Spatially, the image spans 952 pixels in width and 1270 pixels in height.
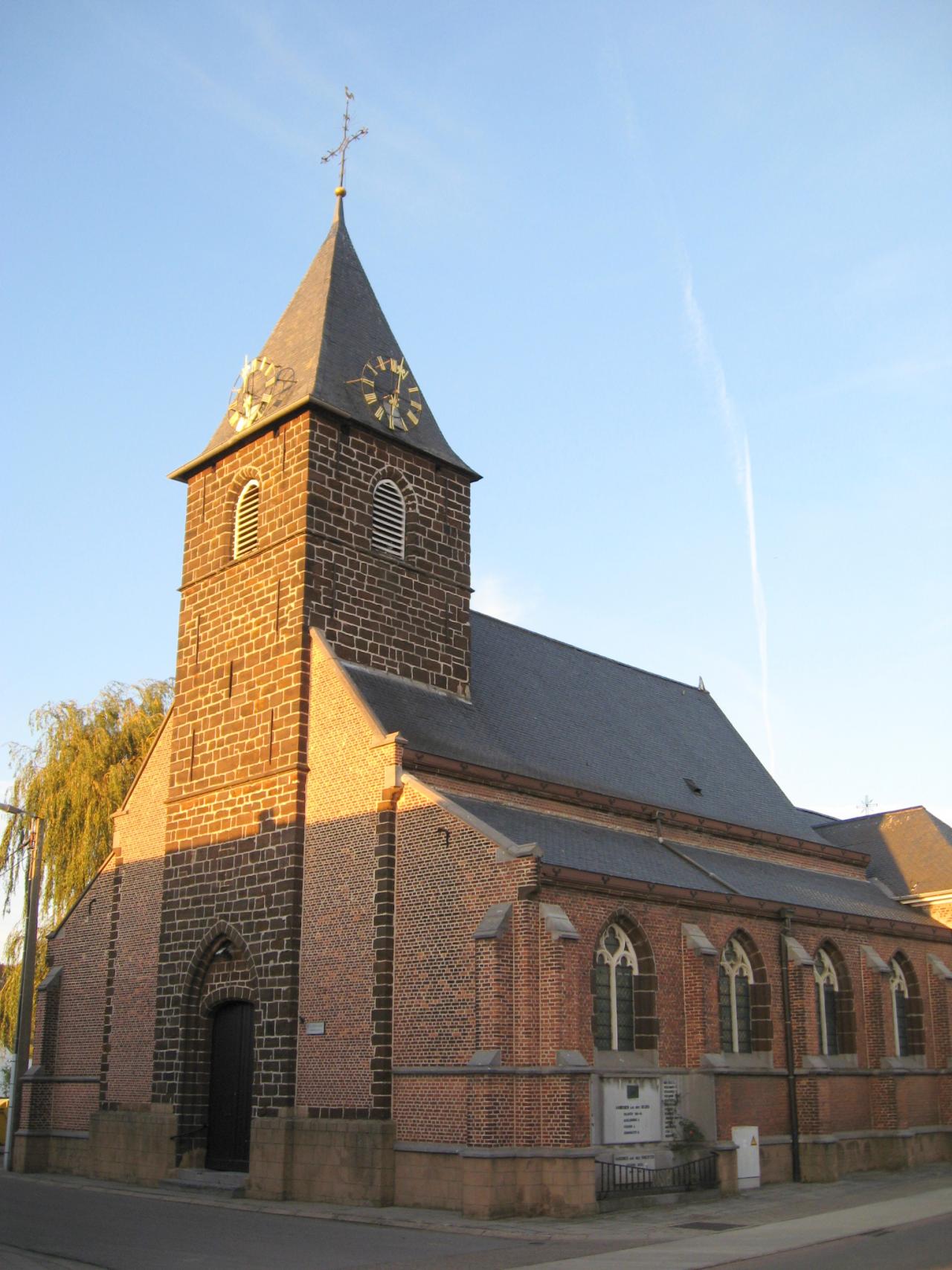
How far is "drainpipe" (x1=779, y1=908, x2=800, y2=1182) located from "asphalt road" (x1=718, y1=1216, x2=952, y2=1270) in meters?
7.98

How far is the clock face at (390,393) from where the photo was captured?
2800cm

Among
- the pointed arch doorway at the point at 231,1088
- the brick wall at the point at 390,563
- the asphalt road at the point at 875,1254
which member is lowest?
the asphalt road at the point at 875,1254

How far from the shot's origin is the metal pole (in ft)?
89.2

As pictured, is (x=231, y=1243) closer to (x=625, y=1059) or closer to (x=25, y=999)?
(x=625, y=1059)

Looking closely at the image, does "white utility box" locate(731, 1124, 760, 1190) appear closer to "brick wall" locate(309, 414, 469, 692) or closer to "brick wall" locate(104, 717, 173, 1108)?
"brick wall" locate(309, 414, 469, 692)

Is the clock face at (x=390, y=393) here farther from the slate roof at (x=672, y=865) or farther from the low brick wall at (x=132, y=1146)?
the low brick wall at (x=132, y=1146)

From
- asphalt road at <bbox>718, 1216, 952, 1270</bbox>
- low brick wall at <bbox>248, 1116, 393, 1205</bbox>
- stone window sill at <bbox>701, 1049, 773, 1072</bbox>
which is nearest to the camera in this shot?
asphalt road at <bbox>718, 1216, 952, 1270</bbox>

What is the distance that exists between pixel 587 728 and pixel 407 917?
9944 mm

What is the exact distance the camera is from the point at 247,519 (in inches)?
1091

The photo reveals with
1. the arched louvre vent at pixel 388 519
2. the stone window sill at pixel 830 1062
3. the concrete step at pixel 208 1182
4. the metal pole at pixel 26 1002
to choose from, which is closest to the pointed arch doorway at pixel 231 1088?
the concrete step at pixel 208 1182

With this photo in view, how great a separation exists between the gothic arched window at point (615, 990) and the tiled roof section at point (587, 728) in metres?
4.36


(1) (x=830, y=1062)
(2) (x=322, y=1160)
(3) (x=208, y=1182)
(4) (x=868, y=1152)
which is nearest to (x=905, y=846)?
(1) (x=830, y=1062)

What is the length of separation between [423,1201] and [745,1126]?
265 inches

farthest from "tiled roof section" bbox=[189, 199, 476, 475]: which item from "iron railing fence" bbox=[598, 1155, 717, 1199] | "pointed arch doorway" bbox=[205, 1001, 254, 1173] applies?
"iron railing fence" bbox=[598, 1155, 717, 1199]
